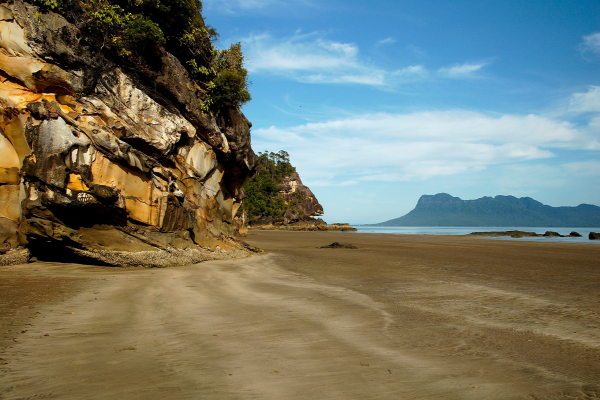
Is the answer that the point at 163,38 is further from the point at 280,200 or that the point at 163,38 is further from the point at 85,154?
the point at 280,200

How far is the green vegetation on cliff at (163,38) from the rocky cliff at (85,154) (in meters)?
0.58

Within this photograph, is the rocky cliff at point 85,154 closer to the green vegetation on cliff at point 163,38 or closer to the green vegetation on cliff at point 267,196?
the green vegetation on cliff at point 163,38

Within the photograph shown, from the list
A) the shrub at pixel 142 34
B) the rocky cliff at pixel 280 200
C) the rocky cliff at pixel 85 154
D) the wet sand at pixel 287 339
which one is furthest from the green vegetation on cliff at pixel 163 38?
the rocky cliff at pixel 280 200

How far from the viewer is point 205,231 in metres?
15.4

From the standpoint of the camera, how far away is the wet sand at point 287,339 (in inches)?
133

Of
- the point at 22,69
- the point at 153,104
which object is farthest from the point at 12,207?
the point at 153,104

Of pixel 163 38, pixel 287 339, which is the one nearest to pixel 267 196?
pixel 163 38

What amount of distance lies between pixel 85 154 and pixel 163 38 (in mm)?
6642

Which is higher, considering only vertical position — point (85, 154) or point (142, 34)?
point (142, 34)

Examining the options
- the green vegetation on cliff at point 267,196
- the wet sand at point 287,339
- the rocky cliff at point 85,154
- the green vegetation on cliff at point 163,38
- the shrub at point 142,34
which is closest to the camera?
the wet sand at point 287,339

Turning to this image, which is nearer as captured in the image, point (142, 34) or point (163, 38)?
point (142, 34)

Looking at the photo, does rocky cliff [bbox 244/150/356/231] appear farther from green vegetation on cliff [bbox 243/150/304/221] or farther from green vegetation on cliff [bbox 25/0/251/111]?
green vegetation on cliff [bbox 25/0/251/111]

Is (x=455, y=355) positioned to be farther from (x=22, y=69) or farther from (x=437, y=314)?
(x=22, y=69)

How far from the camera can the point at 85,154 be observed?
10750 mm
